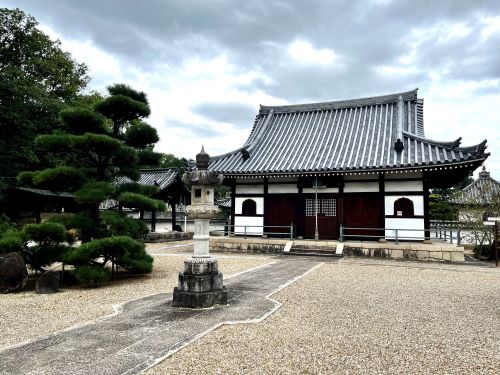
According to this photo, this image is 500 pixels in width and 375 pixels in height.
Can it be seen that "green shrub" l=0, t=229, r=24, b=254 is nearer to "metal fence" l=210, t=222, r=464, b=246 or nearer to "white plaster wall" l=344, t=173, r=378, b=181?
"metal fence" l=210, t=222, r=464, b=246

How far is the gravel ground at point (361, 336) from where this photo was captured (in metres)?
4.32

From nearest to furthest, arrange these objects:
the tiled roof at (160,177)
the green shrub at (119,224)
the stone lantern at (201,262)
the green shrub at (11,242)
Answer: the stone lantern at (201,262)
the green shrub at (11,242)
the green shrub at (119,224)
the tiled roof at (160,177)

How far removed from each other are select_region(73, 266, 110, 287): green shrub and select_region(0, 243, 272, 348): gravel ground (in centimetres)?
27

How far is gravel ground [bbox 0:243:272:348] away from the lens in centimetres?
596

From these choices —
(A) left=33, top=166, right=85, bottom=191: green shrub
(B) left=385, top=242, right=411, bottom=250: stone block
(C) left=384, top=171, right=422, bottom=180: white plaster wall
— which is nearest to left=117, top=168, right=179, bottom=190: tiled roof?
(A) left=33, top=166, right=85, bottom=191: green shrub

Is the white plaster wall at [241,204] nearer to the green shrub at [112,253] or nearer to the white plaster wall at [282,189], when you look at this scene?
the white plaster wall at [282,189]

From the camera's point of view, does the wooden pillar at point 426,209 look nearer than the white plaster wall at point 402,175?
Yes

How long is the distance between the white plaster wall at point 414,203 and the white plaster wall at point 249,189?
21.0 feet

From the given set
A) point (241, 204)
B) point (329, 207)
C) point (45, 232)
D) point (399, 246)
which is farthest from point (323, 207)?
point (45, 232)

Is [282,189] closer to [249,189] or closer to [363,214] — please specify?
[249,189]

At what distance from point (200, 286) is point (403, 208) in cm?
1241

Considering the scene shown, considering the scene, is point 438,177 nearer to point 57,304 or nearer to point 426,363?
point 426,363

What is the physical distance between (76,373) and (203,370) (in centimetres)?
144

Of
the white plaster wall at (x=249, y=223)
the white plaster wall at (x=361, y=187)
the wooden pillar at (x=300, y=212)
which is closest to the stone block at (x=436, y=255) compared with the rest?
the white plaster wall at (x=361, y=187)
